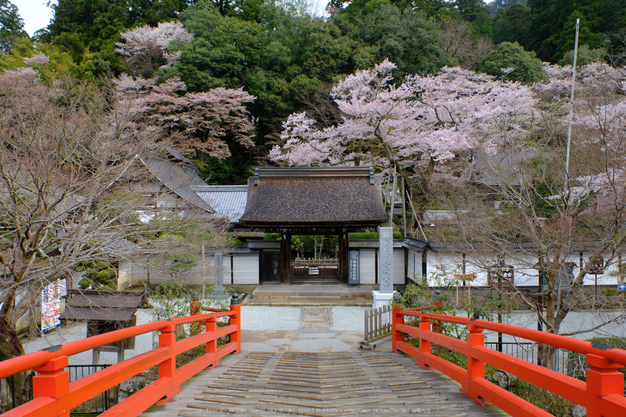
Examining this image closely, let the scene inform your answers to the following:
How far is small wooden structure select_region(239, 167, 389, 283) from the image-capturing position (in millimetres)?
14383

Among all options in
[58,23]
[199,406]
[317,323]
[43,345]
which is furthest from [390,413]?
[58,23]

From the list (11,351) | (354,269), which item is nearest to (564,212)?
(11,351)

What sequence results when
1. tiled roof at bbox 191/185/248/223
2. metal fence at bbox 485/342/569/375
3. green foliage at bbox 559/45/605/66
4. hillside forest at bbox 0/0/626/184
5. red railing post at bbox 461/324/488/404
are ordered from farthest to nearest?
1. hillside forest at bbox 0/0/626/184
2. green foliage at bbox 559/45/605/66
3. tiled roof at bbox 191/185/248/223
4. metal fence at bbox 485/342/569/375
5. red railing post at bbox 461/324/488/404

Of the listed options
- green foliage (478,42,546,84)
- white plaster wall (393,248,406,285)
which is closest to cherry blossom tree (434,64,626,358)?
white plaster wall (393,248,406,285)

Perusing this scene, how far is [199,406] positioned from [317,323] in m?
8.39

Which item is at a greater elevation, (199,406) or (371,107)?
(371,107)

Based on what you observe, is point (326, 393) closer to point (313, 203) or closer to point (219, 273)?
point (313, 203)

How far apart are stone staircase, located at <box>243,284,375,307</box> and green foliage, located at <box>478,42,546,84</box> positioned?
17.7 metres

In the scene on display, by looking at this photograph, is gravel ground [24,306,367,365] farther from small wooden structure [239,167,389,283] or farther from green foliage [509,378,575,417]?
green foliage [509,378,575,417]

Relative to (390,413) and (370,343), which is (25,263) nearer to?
(390,413)

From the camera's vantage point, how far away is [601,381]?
186 cm

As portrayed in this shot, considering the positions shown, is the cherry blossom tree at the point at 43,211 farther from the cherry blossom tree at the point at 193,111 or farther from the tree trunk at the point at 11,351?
the cherry blossom tree at the point at 193,111

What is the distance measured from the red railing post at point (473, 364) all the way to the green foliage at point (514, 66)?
79.3ft

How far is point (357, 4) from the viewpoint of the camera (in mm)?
31750
